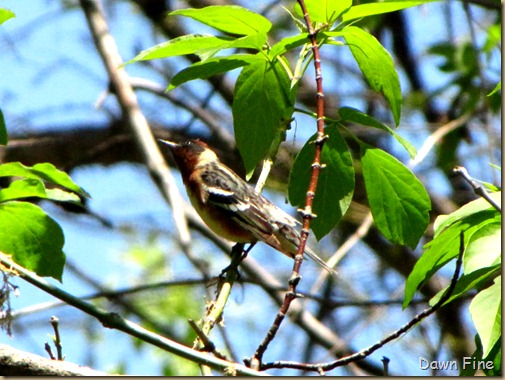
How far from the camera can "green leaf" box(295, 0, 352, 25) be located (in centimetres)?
221

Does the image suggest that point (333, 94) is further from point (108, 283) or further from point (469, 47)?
point (108, 283)

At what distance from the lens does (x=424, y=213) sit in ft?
7.82

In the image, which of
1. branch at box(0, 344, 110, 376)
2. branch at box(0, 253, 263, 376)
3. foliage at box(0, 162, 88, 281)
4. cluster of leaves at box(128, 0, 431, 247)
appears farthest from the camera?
foliage at box(0, 162, 88, 281)

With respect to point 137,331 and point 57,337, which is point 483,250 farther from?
point 57,337

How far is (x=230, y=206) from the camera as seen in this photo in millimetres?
4465

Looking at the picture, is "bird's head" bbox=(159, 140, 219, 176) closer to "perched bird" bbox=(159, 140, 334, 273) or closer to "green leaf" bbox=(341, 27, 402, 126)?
"perched bird" bbox=(159, 140, 334, 273)

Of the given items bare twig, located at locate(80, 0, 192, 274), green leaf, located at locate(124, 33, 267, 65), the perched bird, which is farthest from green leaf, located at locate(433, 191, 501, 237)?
bare twig, located at locate(80, 0, 192, 274)

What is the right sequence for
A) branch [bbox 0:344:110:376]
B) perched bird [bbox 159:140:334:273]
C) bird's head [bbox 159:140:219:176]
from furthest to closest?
1. bird's head [bbox 159:140:219:176]
2. perched bird [bbox 159:140:334:273]
3. branch [bbox 0:344:110:376]

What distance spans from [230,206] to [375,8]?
93.9 inches

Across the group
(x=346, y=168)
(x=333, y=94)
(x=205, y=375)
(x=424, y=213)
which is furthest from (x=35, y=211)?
(x=333, y=94)

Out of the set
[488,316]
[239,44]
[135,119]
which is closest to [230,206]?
[135,119]

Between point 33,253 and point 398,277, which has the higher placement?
point 398,277

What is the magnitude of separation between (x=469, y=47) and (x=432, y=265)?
13.7ft

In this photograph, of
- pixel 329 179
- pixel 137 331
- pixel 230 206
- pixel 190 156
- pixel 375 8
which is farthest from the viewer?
pixel 190 156
